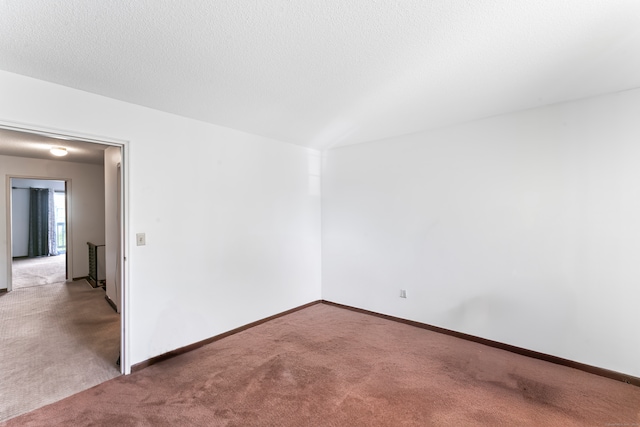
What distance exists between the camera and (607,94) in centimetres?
246

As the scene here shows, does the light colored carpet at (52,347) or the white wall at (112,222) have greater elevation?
the white wall at (112,222)

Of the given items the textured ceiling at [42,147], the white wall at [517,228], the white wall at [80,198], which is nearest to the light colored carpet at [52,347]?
the white wall at [80,198]

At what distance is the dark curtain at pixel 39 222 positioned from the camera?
8.55 meters

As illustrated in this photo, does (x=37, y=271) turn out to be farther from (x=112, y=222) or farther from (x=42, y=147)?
(x=112, y=222)

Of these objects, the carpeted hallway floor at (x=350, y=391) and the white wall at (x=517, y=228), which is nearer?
the carpeted hallway floor at (x=350, y=391)

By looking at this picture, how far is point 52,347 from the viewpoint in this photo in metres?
2.98

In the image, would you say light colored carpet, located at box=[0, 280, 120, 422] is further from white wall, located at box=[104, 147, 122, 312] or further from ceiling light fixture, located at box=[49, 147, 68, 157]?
ceiling light fixture, located at box=[49, 147, 68, 157]

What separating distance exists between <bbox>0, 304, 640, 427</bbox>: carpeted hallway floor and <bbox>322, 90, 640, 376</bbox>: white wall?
14.6 inches

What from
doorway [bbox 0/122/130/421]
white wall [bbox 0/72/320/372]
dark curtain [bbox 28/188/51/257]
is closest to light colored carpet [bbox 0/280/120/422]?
doorway [bbox 0/122/130/421]

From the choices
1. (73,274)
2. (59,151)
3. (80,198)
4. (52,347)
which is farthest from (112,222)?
(73,274)

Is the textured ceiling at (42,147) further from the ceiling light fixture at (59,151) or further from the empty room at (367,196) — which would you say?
the empty room at (367,196)

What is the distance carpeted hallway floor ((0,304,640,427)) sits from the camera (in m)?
1.95

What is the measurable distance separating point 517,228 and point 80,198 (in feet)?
24.1

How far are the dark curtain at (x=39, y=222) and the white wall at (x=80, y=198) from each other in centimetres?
426
